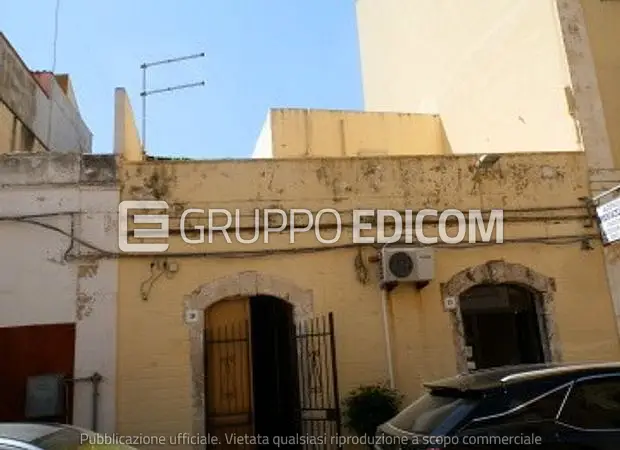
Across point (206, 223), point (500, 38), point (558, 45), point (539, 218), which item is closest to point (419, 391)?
point (539, 218)

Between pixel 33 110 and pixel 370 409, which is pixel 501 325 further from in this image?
pixel 33 110

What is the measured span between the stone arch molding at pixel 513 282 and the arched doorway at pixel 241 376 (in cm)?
226

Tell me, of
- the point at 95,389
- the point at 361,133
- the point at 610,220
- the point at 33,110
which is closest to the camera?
the point at 95,389

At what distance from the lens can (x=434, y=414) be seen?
15.9 feet

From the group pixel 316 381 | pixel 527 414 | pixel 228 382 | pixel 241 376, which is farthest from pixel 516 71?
pixel 527 414

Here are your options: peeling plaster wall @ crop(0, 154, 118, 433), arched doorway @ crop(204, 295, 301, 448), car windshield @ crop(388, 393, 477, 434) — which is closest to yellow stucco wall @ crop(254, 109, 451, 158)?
arched doorway @ crop(204, 295, 301, 448)

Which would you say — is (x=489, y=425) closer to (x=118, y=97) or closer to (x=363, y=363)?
(x=363, y=363)

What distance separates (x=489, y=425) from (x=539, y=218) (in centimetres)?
526

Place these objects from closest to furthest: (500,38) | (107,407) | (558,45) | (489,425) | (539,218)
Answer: (489,425) → (107,407) → (539,218) → (558,45) → (500,38)

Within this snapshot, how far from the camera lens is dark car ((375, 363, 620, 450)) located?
4.46 metres

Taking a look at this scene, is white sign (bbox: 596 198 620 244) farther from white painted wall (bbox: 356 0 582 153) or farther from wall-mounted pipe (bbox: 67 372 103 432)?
wall-mounted pipe (bbox: 67 372 103 432)

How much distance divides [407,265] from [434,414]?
11.8ft

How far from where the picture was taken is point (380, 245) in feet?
28.6

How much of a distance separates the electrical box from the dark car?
4499 millimetres
